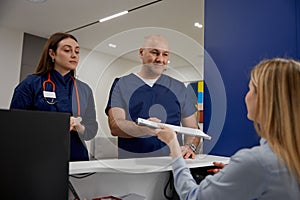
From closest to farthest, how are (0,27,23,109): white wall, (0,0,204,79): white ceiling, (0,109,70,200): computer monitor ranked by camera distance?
(0,109,70,200): computer monitor < (0,0,204,79): white ceiling < (0,27,23,109): white wall

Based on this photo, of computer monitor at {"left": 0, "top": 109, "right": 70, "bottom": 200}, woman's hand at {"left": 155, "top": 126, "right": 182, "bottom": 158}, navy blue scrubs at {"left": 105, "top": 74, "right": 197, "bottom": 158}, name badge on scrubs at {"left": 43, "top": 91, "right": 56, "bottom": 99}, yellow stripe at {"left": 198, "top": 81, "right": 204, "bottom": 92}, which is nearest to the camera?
computer monitor at {"left": 0, "top": 109, "right": 70, "bottom": 200}

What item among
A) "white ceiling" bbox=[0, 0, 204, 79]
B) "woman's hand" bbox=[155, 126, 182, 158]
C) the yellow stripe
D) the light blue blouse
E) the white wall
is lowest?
the light blue blouse

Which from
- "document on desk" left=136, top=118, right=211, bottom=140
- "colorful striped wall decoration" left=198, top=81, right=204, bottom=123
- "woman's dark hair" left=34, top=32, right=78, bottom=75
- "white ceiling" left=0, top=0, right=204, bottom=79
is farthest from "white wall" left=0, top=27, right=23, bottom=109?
"document on desk" left=136, top=118, right=211, bottom=140

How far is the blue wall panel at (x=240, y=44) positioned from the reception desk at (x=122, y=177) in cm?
31

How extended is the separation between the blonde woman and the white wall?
170 inches

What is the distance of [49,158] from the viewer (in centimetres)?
58

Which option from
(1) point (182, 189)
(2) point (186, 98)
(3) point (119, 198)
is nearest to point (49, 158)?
(1) point (182, 189)

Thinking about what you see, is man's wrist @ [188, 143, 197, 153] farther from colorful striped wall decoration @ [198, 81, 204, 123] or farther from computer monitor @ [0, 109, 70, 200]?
computer monitor @ [0, 109, 70, 200]

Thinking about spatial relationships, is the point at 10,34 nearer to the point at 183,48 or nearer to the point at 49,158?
the point at 183,48

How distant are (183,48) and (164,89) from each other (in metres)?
0.22

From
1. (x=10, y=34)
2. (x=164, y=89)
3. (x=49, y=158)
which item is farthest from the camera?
(x=10, y=34)

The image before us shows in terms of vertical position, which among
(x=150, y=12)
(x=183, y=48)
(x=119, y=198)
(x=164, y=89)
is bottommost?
(x=119, y=198)

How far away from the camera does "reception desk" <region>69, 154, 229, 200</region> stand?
917 millimetres

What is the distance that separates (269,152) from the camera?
605 mm
